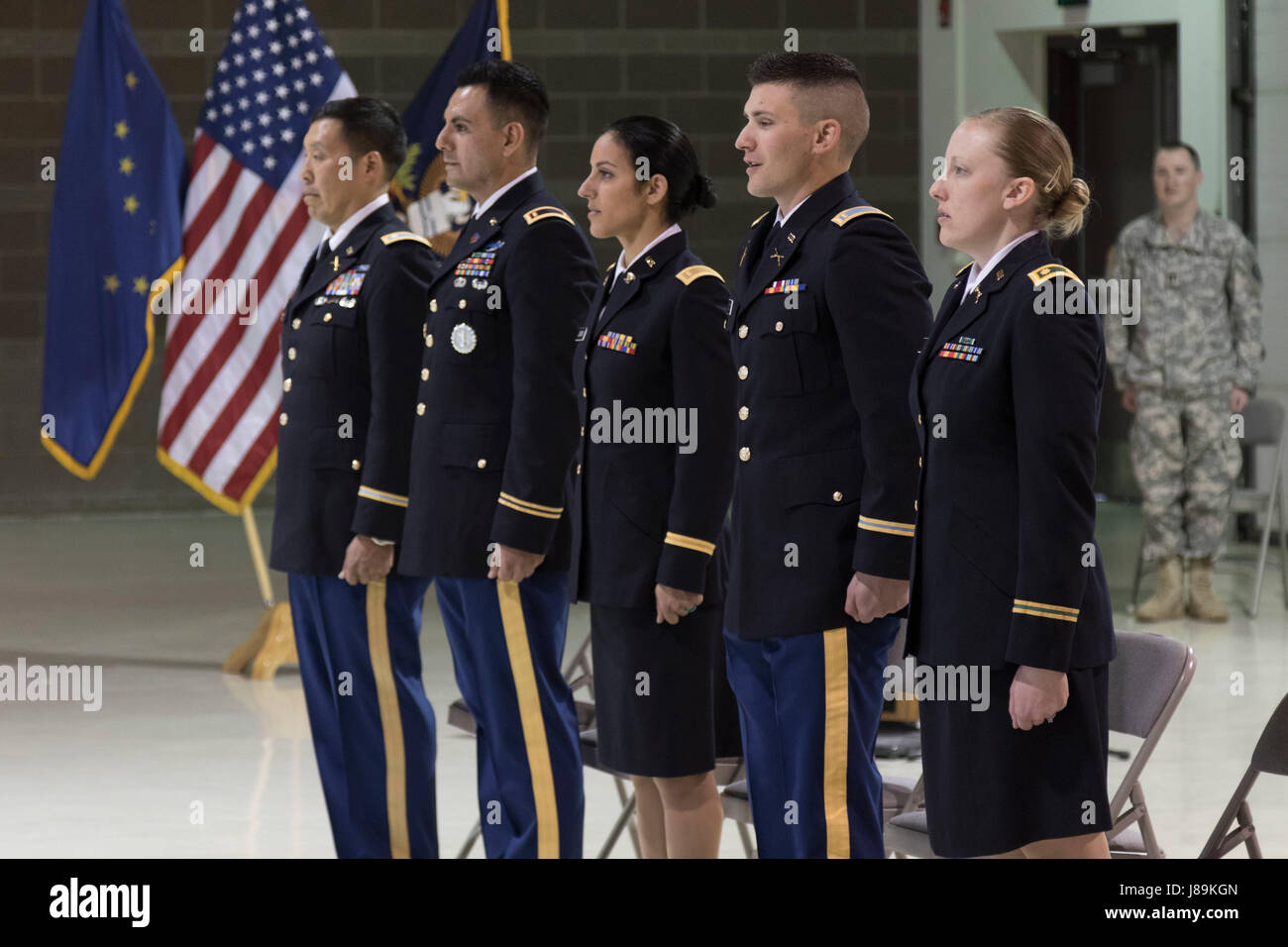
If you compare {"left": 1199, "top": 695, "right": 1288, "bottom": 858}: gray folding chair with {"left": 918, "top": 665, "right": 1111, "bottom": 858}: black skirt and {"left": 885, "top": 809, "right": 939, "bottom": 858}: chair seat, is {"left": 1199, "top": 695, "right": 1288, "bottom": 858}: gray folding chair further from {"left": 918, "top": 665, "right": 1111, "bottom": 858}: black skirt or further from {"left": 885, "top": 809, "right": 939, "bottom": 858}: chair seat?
{"left": 918, "top": 665, "right": 1111, "bottom": 858}: black skirt

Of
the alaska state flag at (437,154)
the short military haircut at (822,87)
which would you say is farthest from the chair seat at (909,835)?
the alaska state flag at (437,154)

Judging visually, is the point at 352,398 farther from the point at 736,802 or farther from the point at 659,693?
the point at 736,802

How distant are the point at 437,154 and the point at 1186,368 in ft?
10.0

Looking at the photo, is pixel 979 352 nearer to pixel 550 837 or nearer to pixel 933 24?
pixel 550 837

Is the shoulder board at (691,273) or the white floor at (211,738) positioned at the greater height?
the shoulder board at (691,273)

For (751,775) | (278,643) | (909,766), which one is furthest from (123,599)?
(751,775)

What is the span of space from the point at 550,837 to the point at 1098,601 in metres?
1.24

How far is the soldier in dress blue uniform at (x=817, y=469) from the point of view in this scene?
2.77m

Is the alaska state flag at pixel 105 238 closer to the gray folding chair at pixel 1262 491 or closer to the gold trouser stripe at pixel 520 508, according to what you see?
the gold trouser stripe at pixel 520 508

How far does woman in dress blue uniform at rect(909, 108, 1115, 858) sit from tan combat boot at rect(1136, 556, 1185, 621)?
5032 mm

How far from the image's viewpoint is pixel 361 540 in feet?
11.6

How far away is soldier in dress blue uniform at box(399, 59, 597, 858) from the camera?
10.9 ft

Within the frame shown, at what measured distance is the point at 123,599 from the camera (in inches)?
324

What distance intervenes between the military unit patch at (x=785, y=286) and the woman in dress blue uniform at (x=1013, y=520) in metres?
0.32
